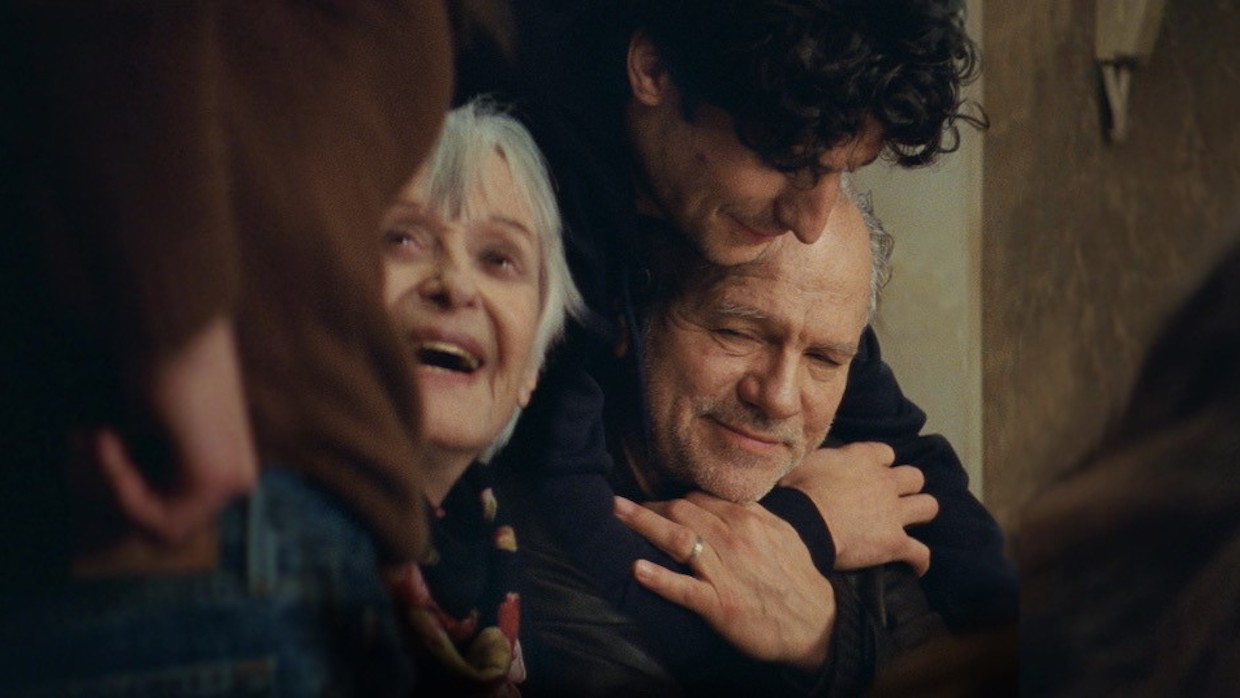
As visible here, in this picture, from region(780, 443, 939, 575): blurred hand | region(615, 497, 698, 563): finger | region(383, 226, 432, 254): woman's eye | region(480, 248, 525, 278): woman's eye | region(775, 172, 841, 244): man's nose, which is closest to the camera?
region(383, 226, 432, 254): woman's eye

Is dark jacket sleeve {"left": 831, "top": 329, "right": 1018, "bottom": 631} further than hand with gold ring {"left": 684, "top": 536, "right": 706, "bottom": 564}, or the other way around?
dark jacket sleeve {"left": 831, "top": 329, "right": 1018, "bottom": 631}

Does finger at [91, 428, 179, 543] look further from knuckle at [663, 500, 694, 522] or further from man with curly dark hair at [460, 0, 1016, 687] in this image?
knuckle at [663, 500, 694, 522]

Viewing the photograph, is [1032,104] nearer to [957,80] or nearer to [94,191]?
[957,80]

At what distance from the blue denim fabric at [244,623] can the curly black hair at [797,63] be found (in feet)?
4.49

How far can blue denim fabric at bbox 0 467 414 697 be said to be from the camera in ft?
10.0

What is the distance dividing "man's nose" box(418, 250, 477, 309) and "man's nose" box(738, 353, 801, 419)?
817 millimetres

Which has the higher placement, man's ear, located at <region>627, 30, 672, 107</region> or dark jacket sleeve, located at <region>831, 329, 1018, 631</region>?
man's ear, located at <region>627, 30, 672, 107</region>

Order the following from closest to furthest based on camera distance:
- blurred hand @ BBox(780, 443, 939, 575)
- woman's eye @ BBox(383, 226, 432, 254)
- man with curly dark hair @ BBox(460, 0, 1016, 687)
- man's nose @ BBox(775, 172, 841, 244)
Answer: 1. woman's eye @ BBox(383, 226, 432, 254)
2. man with curly dark hair @ BBox(460, 0, 1016, 687)
3. man's nose @ BBox(775, 172, 841, 244)
4. blurred hand @ BBox(780, 443, 939, 575)

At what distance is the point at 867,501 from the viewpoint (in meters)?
4.31

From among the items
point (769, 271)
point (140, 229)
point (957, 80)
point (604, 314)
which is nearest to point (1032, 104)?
point (957, 80)

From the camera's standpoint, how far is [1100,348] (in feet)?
16.0

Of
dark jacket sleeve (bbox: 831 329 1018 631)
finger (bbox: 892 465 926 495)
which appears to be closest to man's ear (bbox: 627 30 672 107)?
dark jacket sleeve (bbox: 831 329 1018 631)

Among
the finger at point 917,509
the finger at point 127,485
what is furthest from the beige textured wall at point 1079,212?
the finger at point 127,485

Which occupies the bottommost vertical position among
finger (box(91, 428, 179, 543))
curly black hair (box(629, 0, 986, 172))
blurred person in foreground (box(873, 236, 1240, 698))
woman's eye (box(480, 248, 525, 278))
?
blurred person in foreground (box(873, 236, 1240, 698))
